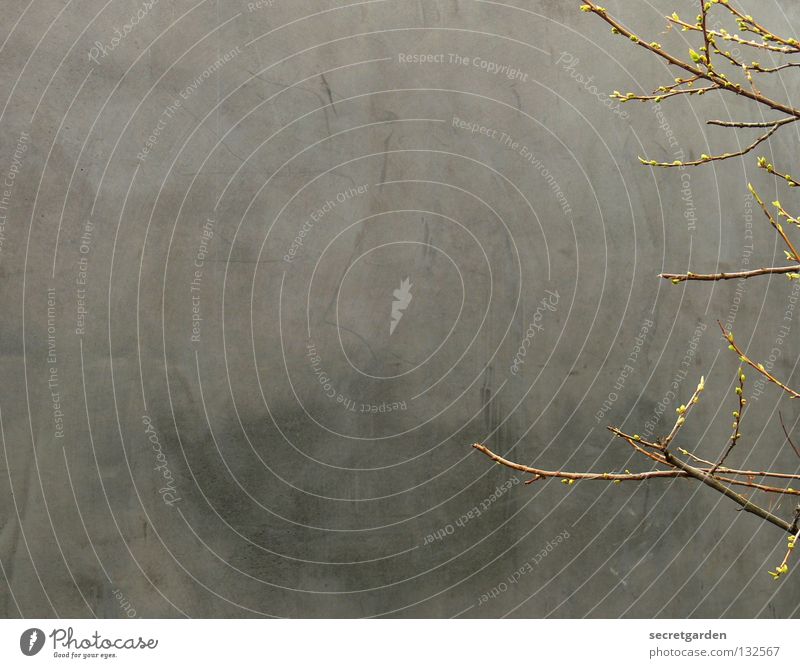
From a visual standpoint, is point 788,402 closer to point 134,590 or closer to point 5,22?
point 134,590

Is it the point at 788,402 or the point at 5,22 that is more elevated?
the point at 5,22

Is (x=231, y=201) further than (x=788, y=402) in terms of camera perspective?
No

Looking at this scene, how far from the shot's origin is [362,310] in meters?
3.31

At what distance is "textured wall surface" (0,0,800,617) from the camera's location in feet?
10.4

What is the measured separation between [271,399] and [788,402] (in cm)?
215

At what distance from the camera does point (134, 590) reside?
10.5 ft

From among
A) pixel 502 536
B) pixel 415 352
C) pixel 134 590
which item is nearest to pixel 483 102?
pixel 415 352

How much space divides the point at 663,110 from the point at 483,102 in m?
0.76

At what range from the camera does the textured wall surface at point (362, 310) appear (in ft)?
10.4
